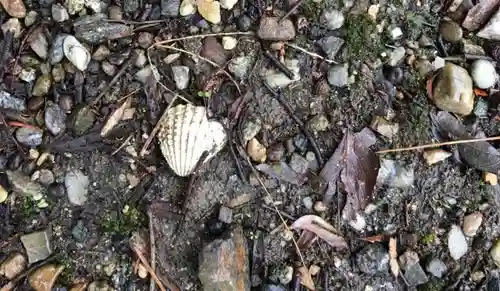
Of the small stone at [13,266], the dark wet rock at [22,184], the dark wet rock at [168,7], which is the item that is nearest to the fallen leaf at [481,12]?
the dark wet rock at [168,7]

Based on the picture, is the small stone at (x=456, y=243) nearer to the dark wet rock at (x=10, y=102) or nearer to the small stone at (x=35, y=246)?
the small stone at (x=35, y=246)

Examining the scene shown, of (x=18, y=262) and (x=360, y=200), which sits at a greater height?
(x=360, y=200)

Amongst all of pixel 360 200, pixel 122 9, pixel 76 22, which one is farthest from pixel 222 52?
pixel 360 200

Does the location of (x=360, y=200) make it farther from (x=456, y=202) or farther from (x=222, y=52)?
(x=222, y=52)

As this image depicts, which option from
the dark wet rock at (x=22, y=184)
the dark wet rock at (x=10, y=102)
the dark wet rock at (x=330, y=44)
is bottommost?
the dark wet rock at (x=22, y=184)

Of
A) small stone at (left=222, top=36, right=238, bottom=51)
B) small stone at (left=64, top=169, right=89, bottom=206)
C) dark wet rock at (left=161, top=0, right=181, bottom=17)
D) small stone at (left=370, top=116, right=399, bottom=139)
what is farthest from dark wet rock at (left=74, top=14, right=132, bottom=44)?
small stone at (left=370, top=116, right=399, bottom=139)

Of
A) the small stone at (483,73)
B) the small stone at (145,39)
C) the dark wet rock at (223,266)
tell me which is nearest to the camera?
the dark wet rock at (223,266)
